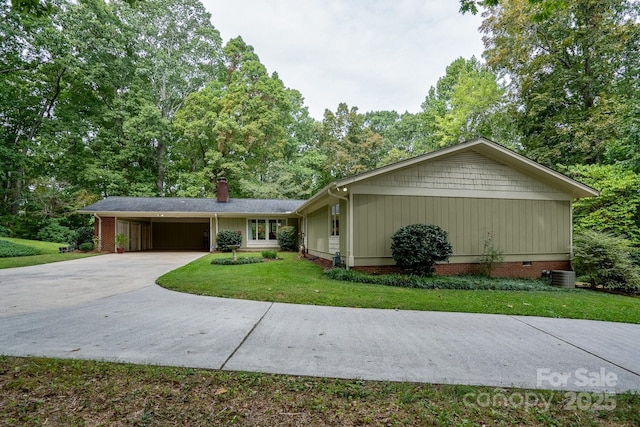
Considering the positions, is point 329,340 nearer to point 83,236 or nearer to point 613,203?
point 613,203

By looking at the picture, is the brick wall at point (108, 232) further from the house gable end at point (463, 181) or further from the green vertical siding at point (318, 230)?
the house gable end at point (463, 181)

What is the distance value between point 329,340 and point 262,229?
1469cm

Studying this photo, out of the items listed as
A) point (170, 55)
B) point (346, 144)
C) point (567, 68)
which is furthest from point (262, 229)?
point (567, 68)

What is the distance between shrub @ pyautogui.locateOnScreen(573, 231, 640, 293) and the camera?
8102 mm

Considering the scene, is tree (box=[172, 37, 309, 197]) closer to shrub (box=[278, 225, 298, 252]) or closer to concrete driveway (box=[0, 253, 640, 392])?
shrub (box=[278, 225, 298, 252])

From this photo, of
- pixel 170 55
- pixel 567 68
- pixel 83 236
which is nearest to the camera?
pixel 567 68

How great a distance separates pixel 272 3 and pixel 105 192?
20.6 m

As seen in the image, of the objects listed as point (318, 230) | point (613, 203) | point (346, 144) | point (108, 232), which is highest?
point (346, 144)

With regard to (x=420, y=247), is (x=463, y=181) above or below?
above

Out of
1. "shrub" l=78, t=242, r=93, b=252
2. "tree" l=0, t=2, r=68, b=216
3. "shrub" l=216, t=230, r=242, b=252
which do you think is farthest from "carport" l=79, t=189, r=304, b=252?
"tree" l=0, t=2, r=68, b=216

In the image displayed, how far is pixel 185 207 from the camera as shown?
17.1 metres

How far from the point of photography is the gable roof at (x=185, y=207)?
1589 centimetres

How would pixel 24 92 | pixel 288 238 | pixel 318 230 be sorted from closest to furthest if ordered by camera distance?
pixel 318 230
pixel 288 238
pixel 24 92

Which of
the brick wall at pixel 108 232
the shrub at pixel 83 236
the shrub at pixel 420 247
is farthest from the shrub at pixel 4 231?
the shrub at pixel 420 247
